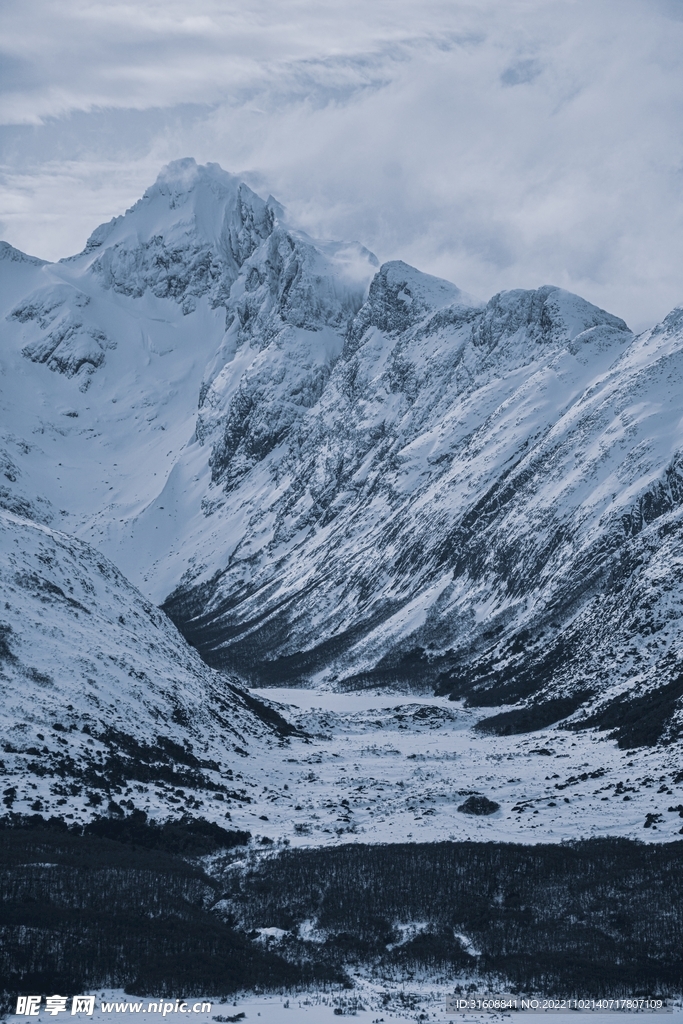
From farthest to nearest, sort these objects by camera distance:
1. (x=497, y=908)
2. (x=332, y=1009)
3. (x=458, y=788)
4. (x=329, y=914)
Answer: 1. (x=458, y=788)
2. (x=497, y=908)
3. (x=329, y=914)
4. (x=332, y=1009)

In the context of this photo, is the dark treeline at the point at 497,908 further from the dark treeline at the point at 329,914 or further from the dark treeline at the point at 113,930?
the dark treeline at the point at 113,930

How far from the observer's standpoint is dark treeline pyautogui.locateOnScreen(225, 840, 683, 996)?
63250 mm

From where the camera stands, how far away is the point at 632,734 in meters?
127

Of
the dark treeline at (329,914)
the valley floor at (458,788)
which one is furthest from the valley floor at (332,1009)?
the valley floor at (458,788)

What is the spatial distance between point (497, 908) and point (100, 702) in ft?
175

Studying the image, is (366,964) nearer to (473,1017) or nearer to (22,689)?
(473,1017)

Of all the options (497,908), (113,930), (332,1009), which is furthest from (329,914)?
(332,1009)

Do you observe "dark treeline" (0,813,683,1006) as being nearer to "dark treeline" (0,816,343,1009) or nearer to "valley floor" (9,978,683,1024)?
"dark treeline" (0,816,343,1009)

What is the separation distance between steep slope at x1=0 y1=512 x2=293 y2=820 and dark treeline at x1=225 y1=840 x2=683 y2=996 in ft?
67.3

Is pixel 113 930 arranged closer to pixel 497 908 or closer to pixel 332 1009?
pixel 332 1009

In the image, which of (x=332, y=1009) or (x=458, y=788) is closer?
(x=332, y=1009)

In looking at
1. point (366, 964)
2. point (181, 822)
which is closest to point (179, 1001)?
point (366, 964)

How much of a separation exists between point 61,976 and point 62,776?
39.2m

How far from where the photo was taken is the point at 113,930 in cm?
6400
